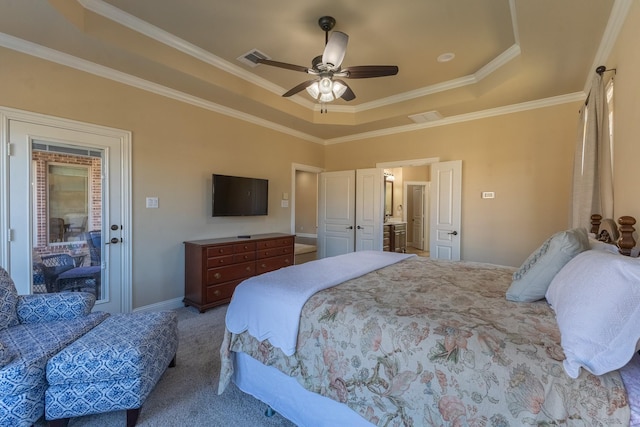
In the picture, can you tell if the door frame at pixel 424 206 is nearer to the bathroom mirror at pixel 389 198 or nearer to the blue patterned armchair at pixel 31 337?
the bathroom mirror at pixel 389 198

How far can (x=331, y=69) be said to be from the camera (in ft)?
8.19

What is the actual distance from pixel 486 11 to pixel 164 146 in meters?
3.60

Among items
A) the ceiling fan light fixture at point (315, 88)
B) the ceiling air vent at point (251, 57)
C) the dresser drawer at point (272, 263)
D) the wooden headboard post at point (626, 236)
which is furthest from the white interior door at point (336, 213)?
the wooden headboard post at point (626, 236)

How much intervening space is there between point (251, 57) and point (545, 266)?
131 inches

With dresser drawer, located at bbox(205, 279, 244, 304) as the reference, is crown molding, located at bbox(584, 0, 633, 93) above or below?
above

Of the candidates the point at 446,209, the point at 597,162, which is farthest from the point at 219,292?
the point at 597,162

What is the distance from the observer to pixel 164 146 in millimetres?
3549

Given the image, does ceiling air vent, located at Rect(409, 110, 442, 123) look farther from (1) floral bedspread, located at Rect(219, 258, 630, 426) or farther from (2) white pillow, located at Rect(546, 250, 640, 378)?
(2) white pillow, located at Rect(546, 250, 640, 378)

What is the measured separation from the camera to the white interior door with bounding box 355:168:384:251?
16.8 ft

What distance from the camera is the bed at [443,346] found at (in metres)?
0.93

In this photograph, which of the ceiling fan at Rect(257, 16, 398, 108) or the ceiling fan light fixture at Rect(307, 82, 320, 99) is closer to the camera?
the ceiling fan at Rect(257, 16, 398, 108)

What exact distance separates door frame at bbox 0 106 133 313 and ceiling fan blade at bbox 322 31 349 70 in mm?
2384

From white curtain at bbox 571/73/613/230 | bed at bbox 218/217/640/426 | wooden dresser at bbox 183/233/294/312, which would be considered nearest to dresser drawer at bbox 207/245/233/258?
wooden dresser at bbox 183/233/294/312

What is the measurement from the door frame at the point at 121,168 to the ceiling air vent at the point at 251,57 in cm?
153
